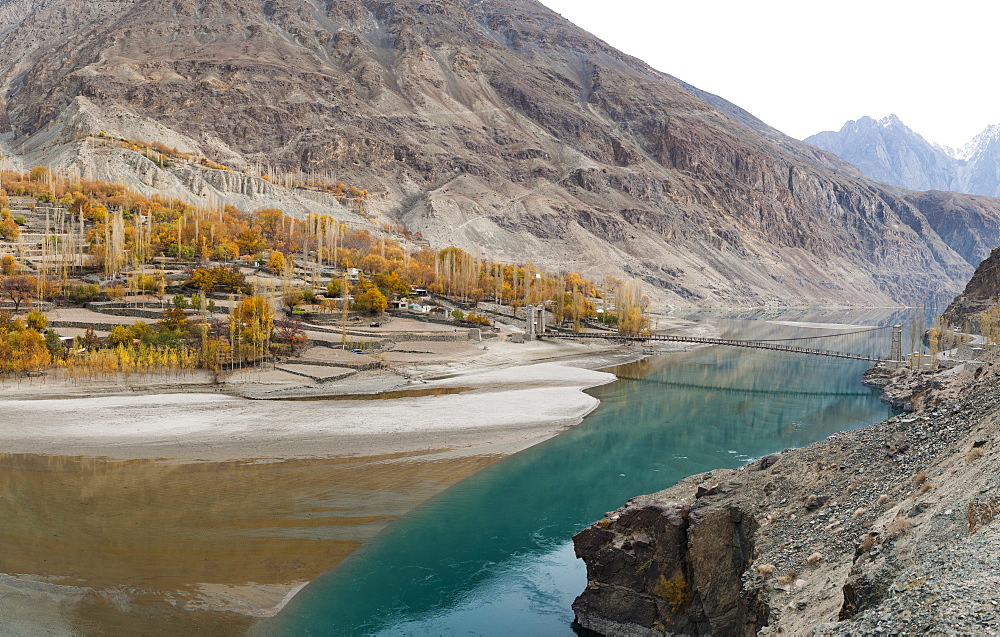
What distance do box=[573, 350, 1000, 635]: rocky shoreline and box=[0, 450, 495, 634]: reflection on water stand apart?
7.61 metres

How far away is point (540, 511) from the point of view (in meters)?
20.8

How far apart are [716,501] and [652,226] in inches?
5634

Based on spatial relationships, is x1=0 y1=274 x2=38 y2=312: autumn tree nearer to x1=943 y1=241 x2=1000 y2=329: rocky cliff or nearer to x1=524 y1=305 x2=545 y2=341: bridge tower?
x1=524 y1=305 x2=545 y2=341: bridge tower

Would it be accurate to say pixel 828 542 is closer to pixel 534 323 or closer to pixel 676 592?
pixel 676 592

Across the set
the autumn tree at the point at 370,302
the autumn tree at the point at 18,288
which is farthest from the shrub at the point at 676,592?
the autumn tree at the point at 18,288

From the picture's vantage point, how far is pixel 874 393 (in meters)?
45.3

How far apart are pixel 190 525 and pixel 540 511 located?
32.6 ft

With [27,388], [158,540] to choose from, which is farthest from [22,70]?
[158,540]

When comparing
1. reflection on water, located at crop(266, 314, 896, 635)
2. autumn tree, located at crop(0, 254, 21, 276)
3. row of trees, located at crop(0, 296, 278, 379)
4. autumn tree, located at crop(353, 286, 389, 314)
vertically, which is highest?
autumn tree, located at crop(0, 254, 21, 276)

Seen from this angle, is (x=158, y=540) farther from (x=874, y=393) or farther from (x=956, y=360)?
(x=956, y=360)

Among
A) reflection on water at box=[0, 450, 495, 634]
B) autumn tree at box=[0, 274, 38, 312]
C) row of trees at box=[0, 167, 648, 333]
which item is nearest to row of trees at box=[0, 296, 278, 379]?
autumn tree at box=[0, 274, 38, 312]

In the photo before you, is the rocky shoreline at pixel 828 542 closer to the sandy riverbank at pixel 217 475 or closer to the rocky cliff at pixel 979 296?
the sandy riverbank at pixel 217 475

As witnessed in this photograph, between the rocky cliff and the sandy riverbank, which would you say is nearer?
the sandy riverbank

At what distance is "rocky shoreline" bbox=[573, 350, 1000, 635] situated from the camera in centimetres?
655
